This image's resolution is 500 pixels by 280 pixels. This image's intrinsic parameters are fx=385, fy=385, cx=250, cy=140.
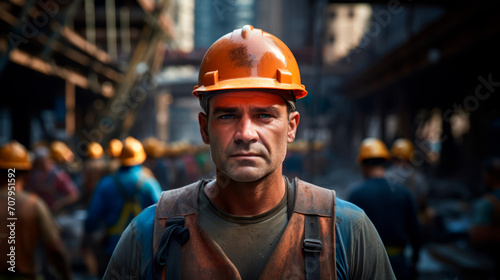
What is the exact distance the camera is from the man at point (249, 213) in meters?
1.69

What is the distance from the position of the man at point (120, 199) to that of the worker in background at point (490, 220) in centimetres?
372

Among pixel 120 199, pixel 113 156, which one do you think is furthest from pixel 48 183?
pixel 120 199

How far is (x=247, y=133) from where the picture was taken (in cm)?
173

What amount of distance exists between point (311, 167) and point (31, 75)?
754 cm

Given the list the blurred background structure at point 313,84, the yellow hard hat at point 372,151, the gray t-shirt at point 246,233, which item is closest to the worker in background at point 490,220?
the yellow hard hat at point 372,151

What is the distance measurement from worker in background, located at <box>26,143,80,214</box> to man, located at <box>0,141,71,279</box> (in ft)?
8.43

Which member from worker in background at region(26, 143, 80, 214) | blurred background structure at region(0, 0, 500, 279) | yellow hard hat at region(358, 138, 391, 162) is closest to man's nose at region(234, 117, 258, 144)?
yellow hard hat at region(358, 138, 391, 162)

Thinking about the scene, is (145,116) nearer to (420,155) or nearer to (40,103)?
(40,103)

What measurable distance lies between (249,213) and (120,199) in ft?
10.0

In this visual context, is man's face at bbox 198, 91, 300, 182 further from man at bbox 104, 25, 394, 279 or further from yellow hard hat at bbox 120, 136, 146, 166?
yellow hard hat at bbox 120, 136, 146, 166

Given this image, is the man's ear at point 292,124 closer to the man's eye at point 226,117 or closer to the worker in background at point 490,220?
the man's eye at point 226,117

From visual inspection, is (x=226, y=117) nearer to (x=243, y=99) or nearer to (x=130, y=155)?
(x=243, y=99)

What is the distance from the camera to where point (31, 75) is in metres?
9.93

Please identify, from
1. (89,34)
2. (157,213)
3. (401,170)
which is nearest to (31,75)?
(89,34)
